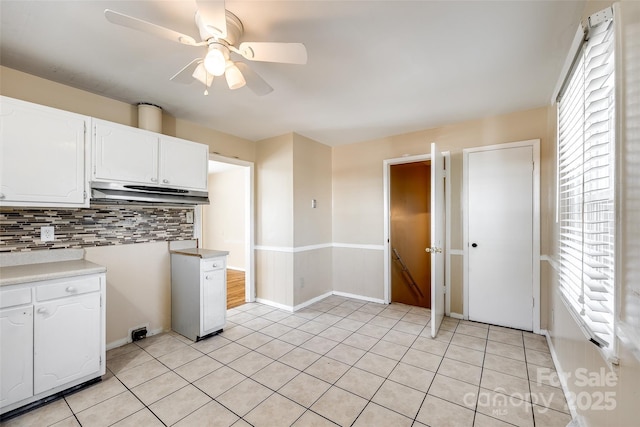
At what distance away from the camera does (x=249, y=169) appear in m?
3.98

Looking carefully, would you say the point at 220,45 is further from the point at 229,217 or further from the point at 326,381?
the point at 229,217

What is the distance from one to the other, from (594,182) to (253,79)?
205 cm

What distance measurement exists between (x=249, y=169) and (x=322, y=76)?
2.15 m

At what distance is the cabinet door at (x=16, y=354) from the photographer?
164 centimetres

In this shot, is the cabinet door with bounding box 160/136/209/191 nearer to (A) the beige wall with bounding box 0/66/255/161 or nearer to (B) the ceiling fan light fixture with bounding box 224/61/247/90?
(A) the beige wall with bounding box 0/66/255/161

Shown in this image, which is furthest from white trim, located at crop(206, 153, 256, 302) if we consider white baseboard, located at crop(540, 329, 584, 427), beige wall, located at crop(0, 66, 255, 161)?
white baseboard, located at crop(540, 329, 584, 427)

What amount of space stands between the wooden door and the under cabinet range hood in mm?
3330

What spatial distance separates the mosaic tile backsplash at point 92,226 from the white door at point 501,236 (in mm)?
3530

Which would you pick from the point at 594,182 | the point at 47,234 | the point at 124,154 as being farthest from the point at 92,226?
the point at 594,182

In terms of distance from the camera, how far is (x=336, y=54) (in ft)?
6.27

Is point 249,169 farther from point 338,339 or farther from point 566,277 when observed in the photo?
point 566,277

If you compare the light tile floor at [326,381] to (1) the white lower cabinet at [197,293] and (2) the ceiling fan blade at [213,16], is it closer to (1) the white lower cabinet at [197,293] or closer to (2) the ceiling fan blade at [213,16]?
(1) the white lower cabinet at [197,293]

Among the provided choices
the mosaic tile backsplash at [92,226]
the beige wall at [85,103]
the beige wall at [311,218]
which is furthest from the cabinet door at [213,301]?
the beige wall at [85,103]

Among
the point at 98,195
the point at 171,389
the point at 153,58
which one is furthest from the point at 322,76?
the point at 171,389
